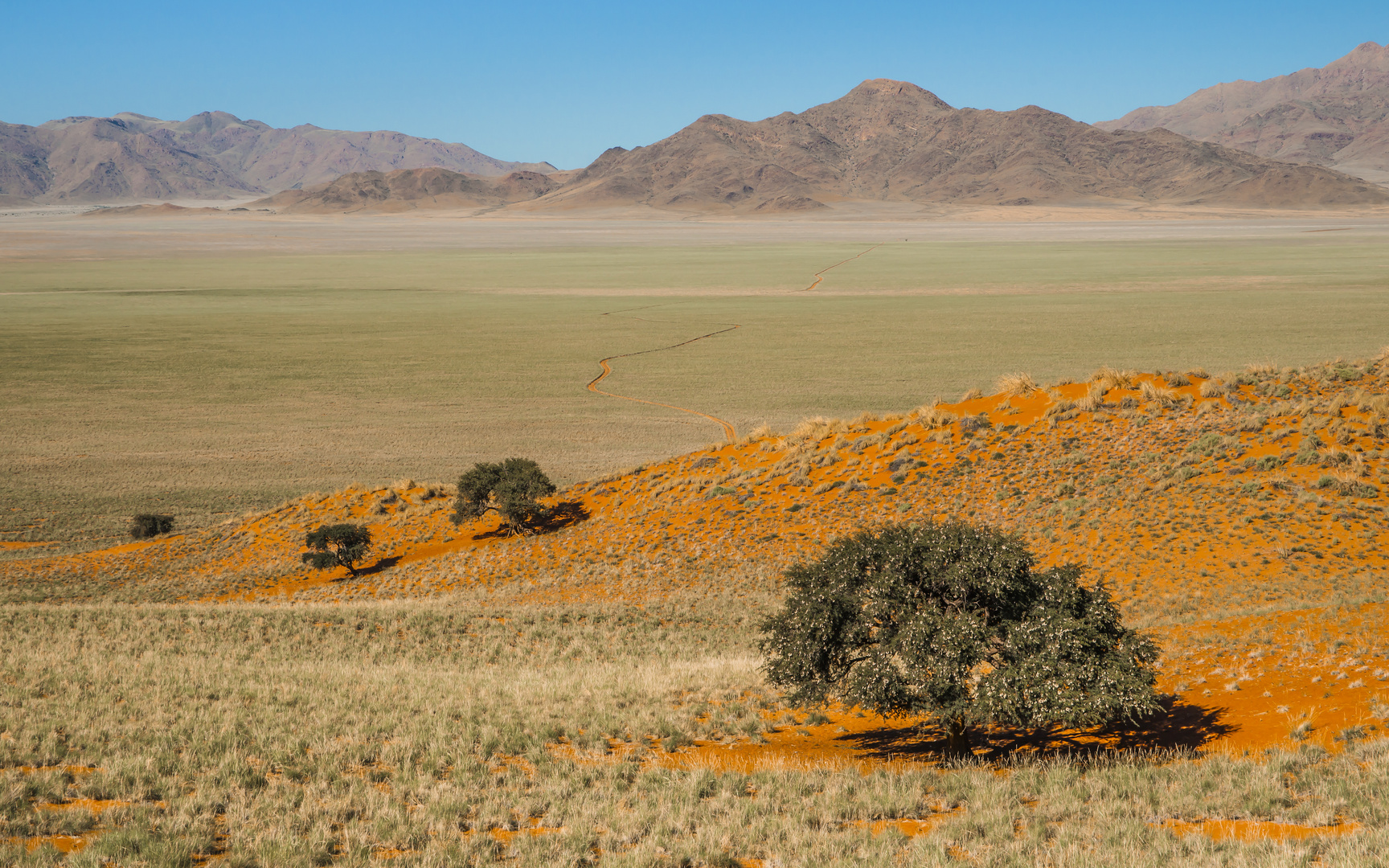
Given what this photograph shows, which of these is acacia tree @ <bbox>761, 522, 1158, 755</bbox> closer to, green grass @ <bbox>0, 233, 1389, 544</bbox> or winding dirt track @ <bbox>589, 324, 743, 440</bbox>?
green grass @ <bbox>0, 233, 1389, 544</bbox>

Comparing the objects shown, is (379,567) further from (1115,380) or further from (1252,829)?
(1252,829)

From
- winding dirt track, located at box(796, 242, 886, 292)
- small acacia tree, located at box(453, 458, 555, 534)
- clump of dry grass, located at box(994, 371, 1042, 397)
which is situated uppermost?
winding dirt track, located at box(796, 242, 886, 292)

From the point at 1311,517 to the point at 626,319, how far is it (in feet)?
236

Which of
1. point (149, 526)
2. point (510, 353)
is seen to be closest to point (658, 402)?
point (510, 353)

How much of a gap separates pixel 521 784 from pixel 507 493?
57.3ft

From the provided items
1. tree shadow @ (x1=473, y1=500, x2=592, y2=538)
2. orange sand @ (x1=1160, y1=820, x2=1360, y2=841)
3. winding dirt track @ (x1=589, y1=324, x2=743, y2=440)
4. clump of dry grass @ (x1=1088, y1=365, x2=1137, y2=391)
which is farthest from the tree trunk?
winding dirt track @ (x1=589, y1=324, x2=743, y2=440)

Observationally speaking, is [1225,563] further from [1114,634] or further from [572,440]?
[572,440]

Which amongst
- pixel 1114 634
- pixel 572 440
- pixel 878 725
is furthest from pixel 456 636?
pixel 572 440

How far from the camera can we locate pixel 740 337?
7538 cm

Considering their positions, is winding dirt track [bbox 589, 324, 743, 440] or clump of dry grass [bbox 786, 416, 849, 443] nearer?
clump of dry grass [bbox 786, 416, 849, 443]

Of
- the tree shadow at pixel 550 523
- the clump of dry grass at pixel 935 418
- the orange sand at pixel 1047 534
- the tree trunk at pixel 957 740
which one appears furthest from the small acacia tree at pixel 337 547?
the tree trunk at pixel 957 740

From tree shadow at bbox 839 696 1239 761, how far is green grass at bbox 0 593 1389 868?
794 mm

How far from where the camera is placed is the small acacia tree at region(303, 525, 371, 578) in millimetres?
25984

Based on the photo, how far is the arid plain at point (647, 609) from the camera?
816 centimetres
